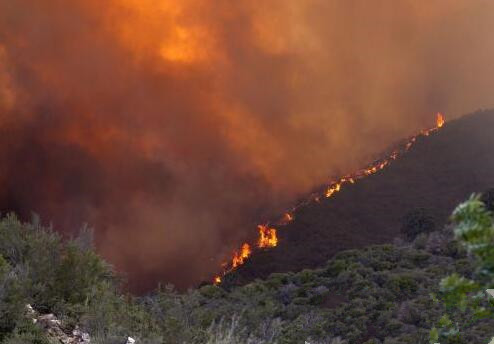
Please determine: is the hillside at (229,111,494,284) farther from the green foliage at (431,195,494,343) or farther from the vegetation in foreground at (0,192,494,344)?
the green foliage at (431,195,494,343)

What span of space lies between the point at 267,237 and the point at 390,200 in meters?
15.3

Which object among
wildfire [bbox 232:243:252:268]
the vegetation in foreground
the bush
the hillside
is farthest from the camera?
wildfire [bbox 232:243:252:268]

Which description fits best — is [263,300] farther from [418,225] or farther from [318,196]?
→ [318,196]

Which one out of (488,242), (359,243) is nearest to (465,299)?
(488,242)

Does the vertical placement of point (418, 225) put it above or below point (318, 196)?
below

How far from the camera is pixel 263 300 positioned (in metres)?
31.0

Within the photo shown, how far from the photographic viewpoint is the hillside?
60.9 m

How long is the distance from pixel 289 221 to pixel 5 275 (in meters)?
65.4

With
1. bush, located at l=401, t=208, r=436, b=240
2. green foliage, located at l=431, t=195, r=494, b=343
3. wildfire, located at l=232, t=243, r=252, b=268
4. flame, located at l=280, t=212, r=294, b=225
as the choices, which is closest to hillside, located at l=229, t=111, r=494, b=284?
flame, located at l=280, t=212, r=294, b=225

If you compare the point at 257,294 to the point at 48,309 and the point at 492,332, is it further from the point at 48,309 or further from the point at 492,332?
the point at 48,309

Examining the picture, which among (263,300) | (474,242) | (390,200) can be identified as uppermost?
(390,200)

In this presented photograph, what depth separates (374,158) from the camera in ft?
313

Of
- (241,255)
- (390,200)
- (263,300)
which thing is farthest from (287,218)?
(263,300)

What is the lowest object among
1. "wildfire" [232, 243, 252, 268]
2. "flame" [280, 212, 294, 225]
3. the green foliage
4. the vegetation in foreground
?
the green foliage
